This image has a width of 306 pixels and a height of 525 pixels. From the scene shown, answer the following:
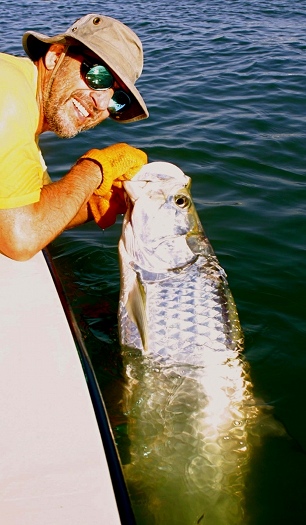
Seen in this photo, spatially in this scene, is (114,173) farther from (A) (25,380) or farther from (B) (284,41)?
(B) (284,41)

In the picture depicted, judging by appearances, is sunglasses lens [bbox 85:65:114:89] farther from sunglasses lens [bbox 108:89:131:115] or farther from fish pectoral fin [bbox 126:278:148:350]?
fish pectoral fin [bbox 126:278:148:350]

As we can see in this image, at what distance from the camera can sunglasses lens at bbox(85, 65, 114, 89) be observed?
322cm

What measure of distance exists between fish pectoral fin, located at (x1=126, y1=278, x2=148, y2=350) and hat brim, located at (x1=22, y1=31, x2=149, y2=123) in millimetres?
1148

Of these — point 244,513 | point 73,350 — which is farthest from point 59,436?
point 244,513

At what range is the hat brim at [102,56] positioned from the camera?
310 cm

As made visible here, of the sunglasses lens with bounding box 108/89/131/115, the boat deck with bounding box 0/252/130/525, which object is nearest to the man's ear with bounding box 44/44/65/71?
the sunglasses lens with bounding box 108/89/131/115

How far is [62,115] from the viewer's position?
3.36 metres

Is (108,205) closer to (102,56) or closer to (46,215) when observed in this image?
(46,215)

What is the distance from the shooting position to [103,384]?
332cm

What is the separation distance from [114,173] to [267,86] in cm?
637

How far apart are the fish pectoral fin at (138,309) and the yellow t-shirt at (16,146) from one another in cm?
80

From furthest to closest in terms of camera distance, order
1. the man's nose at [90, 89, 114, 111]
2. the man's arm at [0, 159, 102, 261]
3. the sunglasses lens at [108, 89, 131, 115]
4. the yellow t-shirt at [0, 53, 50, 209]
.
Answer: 1. the sunglasses lens at [108, 89, 131, 115]
2. the man's nose at [90, 89, 114, 111]
3. the man's arm at [0, 159, 102, 261]
4. the yellow t-shirt at [0, 53, 50, 209]

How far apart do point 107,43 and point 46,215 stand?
3.60 ft

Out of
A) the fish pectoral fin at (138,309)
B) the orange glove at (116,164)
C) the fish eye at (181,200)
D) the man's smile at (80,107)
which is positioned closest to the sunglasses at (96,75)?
the man's smile at (80,107)
